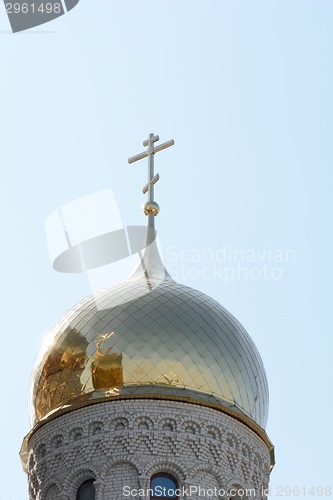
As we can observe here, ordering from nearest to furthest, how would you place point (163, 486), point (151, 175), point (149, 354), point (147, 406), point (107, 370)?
point (163, 486) → point (147, 406) → point (107, 370) → point (149, 354) → point (151, 175)

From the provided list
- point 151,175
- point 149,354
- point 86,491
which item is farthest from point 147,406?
point 151,175

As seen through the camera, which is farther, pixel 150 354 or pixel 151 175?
pixel 151 175

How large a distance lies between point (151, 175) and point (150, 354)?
4.39 meters

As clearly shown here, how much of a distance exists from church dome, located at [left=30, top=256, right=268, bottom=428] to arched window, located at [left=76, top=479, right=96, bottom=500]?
116 centimetres

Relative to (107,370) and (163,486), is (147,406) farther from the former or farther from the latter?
(163,486)

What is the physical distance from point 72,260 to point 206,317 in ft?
7.47

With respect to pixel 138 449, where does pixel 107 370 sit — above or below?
above

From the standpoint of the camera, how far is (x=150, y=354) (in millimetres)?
22188

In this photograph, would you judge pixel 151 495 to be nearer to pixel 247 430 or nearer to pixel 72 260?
pixel 247 430

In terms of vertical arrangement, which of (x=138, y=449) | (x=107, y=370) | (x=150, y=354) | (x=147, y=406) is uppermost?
(x=150, y=354)

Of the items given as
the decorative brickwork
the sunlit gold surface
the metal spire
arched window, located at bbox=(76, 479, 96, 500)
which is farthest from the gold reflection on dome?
the metal spire

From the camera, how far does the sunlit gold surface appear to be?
22.1 meters

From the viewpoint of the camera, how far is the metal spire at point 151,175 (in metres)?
25.2

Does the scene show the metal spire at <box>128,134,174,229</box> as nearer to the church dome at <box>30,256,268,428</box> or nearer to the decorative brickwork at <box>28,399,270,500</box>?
the church dome at <box>30,256,268,428</box>
